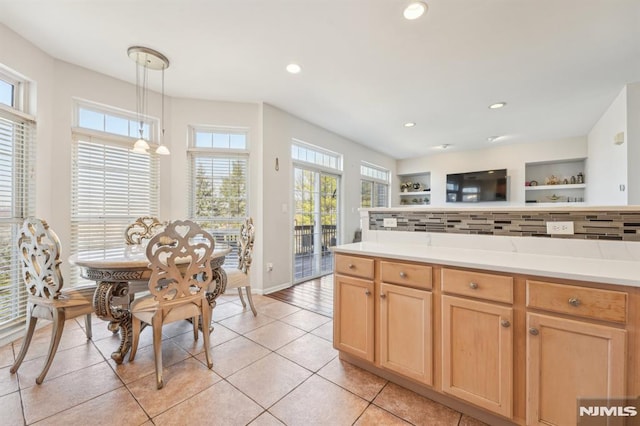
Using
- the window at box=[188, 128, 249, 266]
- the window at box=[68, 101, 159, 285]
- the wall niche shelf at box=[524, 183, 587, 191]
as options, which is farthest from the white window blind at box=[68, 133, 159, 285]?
the wall niche shelf at box=[524, 183, 587, 191]

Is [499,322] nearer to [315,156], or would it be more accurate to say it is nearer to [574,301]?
[574,301]

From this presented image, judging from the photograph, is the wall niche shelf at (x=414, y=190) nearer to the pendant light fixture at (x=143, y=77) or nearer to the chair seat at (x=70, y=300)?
the pendant light fixture at (x=143, y=77)

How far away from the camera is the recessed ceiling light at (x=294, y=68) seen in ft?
8.90

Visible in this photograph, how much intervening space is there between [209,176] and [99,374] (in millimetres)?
2436

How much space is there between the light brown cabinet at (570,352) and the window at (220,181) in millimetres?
3280

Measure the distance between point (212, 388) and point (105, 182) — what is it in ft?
8.88

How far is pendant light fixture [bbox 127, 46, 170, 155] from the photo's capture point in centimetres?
246

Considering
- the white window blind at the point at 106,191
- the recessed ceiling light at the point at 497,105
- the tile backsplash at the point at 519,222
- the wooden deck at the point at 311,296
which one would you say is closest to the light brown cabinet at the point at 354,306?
the tile backsplash at the point at 519,222

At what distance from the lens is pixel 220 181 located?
365cm

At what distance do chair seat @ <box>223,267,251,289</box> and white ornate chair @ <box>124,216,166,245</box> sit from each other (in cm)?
109

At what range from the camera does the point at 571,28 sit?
6.89ft

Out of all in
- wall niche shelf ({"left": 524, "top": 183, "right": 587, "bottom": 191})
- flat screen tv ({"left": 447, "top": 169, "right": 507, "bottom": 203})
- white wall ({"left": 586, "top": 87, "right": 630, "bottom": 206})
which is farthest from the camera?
flat screen tv ({"left": 447, "top": 169, "right": 507, "bottom": 203})

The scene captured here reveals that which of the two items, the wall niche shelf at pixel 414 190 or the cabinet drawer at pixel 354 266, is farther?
the wall niche shelf at pixel 414 190

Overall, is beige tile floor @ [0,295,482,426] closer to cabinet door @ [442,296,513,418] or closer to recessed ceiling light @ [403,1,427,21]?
cabinet door @ [442,296,513,418]
